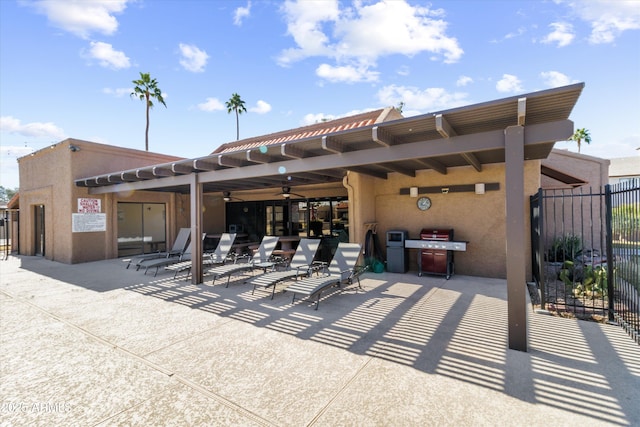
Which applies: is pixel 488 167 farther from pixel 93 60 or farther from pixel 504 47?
pixel 93 60

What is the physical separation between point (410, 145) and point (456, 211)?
13.6 ft

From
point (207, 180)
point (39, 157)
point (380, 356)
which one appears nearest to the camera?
point (380, 356)

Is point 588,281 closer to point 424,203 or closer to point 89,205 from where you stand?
point 424,203

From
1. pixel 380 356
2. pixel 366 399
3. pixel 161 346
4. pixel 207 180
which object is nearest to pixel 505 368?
pixel 380 356

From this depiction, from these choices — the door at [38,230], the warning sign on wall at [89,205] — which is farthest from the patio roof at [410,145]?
the door at [38,230]

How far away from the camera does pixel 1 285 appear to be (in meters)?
7.48

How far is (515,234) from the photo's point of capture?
3713 millimetres

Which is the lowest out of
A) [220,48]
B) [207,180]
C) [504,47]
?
[207,180]

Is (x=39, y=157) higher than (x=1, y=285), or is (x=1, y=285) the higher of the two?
(x=39, y=157)

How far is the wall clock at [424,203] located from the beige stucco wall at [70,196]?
1121cm

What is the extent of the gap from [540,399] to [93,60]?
1535cm

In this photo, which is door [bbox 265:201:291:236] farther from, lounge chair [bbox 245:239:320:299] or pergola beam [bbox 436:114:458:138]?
pergola beam [bbox 436:114:458:138]

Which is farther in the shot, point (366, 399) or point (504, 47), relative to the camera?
point (504, 47)

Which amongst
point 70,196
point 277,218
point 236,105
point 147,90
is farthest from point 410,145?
point 236,105
